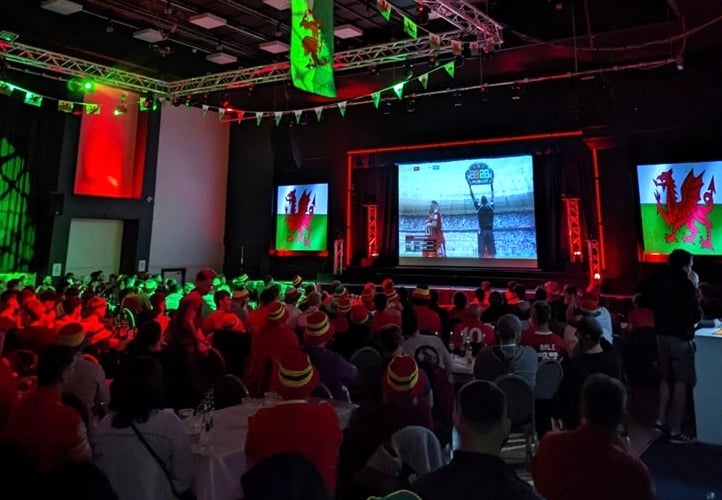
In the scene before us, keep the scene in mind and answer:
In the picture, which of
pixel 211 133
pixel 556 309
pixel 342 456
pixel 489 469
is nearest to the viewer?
pixel 489 469

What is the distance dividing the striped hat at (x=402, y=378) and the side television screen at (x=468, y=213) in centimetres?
953

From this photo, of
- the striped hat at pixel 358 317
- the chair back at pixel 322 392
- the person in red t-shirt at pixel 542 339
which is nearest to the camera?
the chair back at pixel 322 392

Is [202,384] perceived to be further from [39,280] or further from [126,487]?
[39,280]

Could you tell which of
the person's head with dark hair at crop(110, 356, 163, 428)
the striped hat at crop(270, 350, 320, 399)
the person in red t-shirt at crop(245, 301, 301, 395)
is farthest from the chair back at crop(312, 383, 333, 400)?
the person's head with dark hair at crop(110, 356, 163, 428)

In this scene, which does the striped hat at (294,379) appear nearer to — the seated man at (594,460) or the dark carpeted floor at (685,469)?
the seated man at (594,460)

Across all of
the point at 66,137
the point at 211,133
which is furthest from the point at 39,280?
the point at 211,133

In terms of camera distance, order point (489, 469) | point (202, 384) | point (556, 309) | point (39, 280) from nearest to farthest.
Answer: point (489, 469) → point (202, 384) → point (556, 309) → point (39, 280)

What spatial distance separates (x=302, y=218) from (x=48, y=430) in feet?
41.8

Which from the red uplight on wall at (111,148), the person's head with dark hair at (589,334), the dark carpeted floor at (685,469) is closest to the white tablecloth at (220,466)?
the person's head with dark hair at (589,334)

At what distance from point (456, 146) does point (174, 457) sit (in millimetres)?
11442

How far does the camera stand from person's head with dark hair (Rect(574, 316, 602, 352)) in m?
3.61

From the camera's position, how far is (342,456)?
8.90ft

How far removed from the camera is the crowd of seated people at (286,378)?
7.05ft

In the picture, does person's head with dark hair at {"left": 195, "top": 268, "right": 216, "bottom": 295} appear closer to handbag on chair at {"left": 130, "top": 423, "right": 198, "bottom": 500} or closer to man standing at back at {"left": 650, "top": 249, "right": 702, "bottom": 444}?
handbag on chair at {"left": 130, "top": 423, "right": 198, "bottom": 500}
